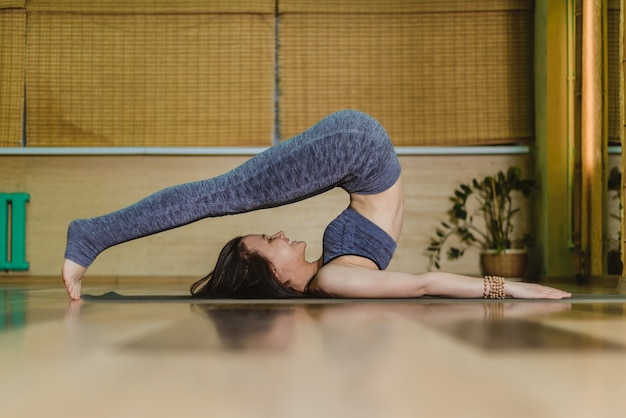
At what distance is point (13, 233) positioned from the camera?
16.0 ft

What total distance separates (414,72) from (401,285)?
335 cm

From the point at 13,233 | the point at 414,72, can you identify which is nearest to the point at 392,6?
the point at 414,72

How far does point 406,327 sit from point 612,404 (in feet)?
2.07

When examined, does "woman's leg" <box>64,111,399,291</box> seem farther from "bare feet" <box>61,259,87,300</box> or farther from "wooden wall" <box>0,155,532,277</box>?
"wooden wall" <box>0,155,532,277</box>

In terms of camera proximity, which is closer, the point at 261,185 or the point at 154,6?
the point at 261,185

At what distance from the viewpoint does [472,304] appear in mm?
1854

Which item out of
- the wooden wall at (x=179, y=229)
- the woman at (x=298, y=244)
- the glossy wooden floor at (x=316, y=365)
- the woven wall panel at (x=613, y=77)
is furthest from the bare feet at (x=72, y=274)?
the woven wall panel at (x=613, y=77)

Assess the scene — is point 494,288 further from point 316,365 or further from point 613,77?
point 613,77

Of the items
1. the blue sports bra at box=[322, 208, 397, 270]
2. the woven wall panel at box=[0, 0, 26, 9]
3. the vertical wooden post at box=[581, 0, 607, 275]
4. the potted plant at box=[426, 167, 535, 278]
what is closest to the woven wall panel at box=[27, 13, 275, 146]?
the woven wall panel at box=[0, 0, 26, 9]

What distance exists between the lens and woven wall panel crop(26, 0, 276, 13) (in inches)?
195

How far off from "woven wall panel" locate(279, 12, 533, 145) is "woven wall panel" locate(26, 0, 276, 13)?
0.85 ft

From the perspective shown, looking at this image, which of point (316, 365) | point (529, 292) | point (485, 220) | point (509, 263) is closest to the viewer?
point (316, 365)

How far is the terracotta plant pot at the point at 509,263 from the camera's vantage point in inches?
178

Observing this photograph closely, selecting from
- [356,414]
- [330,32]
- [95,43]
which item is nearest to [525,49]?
[330,32]
